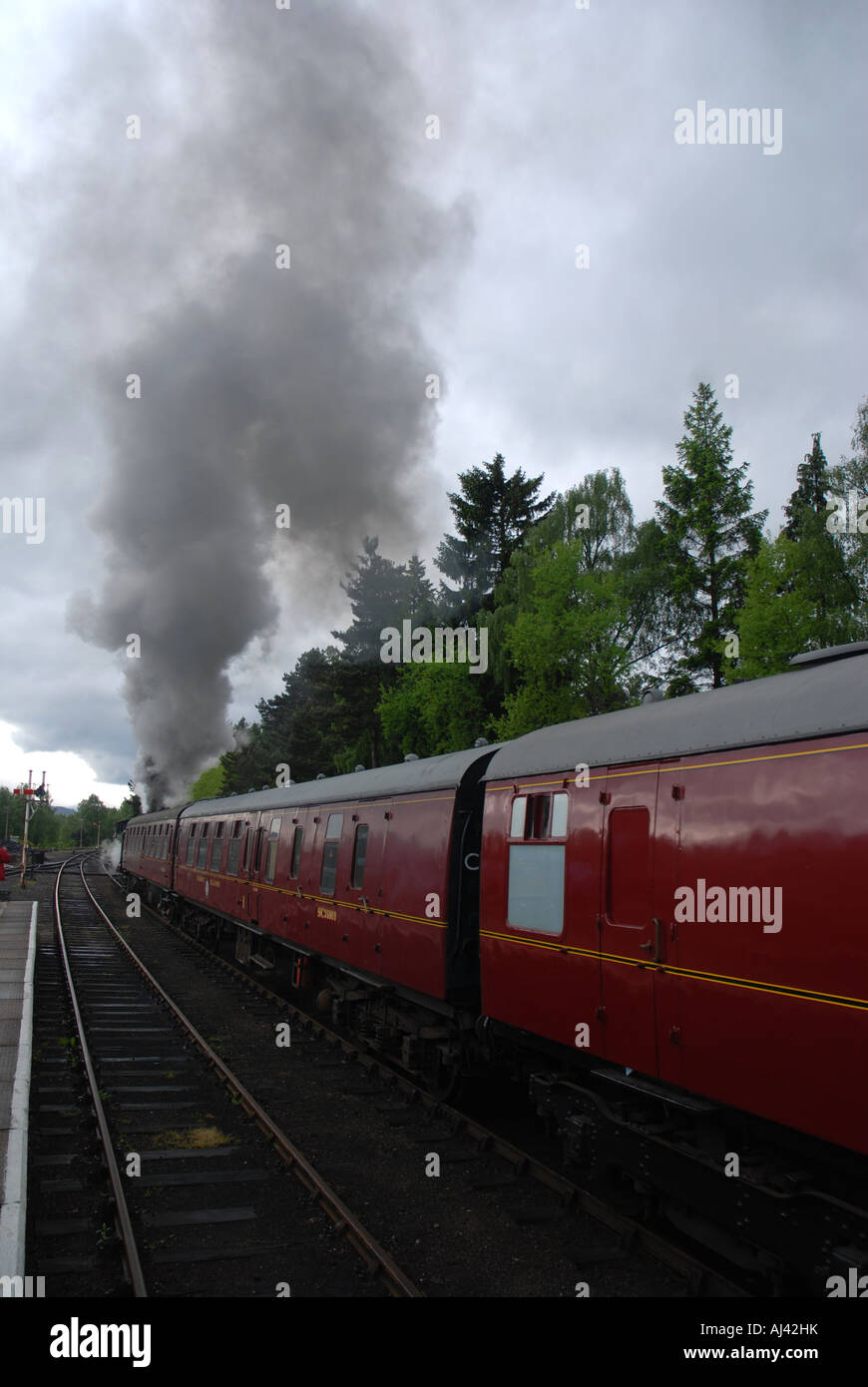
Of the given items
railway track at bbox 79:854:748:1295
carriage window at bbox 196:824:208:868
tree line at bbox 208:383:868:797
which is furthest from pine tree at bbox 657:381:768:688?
railway track at bbox 79:854:748:1295

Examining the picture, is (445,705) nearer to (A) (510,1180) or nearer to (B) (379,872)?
(B) (379,872)

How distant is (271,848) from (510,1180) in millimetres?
8823

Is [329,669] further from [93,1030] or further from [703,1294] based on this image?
[703,1294]

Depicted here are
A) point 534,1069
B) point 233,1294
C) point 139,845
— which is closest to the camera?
point 233,1294

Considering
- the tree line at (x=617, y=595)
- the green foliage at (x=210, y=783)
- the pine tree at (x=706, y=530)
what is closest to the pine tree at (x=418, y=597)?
the tree line at (x=617, y=595)

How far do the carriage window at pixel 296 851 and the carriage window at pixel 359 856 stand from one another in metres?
2.59

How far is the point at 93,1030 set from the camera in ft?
42.4

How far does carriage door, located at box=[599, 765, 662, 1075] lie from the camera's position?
552 centimetres

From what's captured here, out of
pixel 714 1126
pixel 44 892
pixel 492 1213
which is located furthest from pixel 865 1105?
pixel 44 892

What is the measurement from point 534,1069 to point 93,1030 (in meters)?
8.08

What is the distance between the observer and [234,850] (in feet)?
59.7

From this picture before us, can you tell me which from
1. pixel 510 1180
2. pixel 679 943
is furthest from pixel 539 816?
pixel 510 1180

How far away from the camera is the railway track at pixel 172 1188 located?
584cm

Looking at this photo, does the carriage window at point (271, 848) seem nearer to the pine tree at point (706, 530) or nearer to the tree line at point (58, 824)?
the pine tree at point (706, 530)
